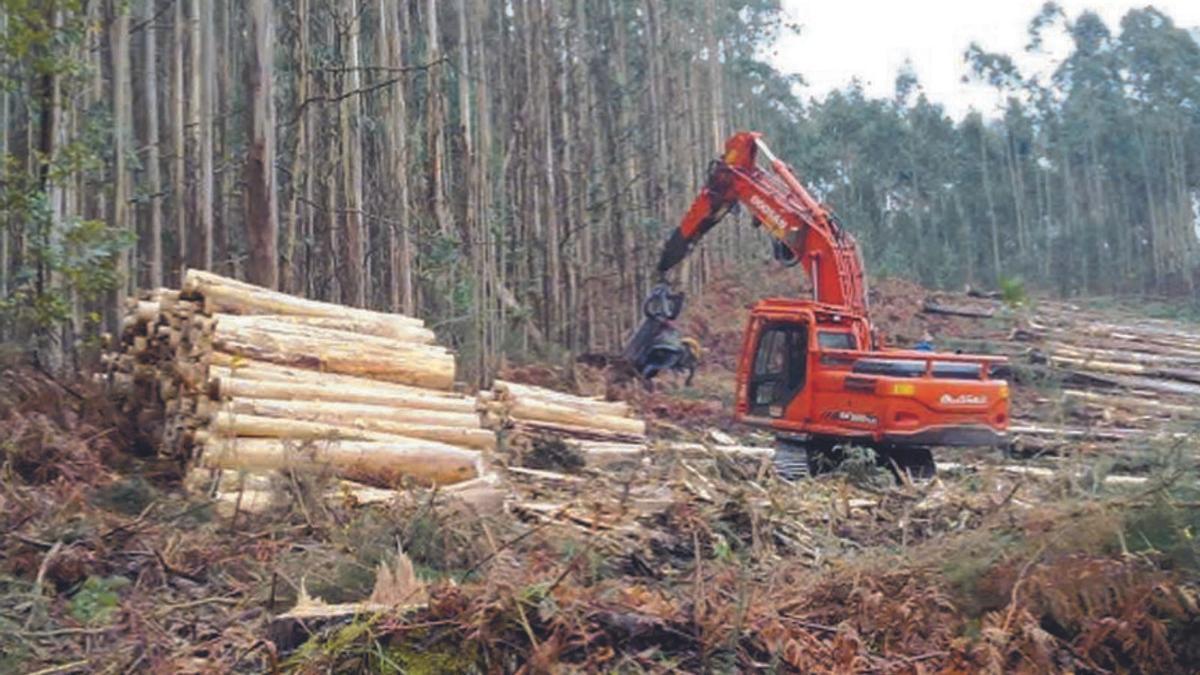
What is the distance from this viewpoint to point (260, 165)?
11.5m

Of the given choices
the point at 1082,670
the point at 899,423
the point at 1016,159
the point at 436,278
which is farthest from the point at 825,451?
the point at 1016,159

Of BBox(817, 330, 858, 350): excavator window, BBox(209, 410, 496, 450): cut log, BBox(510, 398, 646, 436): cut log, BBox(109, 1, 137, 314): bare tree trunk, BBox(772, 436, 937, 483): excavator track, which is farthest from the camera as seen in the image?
BBox(109, 1, 137, 314): bare tree trunk

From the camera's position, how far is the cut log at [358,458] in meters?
7.30

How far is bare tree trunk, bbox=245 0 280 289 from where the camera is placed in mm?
11438

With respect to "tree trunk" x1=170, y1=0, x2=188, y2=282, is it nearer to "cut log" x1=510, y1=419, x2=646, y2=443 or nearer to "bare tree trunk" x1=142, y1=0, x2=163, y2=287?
"bare tree trunk" x1=142, y1=0, x2=163, y2=287

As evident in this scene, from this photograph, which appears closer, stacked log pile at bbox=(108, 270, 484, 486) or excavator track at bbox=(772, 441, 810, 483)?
stacked log pile at bbox=(108, 270, 484, 486)

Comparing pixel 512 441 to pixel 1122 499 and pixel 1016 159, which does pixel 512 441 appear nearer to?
pixel 1122 499

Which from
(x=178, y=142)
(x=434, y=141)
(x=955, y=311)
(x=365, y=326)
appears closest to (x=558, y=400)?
(x=365, y=326)

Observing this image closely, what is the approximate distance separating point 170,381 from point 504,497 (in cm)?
253

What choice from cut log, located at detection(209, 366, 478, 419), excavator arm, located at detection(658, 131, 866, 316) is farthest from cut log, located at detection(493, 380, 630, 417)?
excavator arm, located at detection(658, 131, 866, 316)

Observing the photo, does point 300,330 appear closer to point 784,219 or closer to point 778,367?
point 778,367

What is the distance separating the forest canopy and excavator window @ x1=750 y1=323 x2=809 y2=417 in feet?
15.8

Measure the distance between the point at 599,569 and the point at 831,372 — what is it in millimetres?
6060

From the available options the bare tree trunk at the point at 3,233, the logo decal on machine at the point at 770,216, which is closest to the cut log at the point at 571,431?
the logo decal on machine at the point at 770,216
